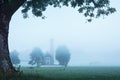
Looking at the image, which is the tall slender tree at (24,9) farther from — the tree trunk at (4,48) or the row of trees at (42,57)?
the row of trees at (42,57)

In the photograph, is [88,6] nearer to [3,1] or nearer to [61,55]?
[3,1]

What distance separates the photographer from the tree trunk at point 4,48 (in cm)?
2430

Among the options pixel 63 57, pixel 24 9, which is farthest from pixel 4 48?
pixel 63 57

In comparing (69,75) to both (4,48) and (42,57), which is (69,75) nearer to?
(4,48)

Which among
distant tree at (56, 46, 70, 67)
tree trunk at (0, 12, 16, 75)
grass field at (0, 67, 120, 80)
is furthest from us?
distant tree at (56, 46, 70, 67)

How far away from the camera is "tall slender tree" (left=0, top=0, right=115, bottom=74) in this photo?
24562mm

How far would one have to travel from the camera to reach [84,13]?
31.1 metres

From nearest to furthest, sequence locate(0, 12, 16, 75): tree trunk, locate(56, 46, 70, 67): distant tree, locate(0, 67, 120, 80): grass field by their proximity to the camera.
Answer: locate(0, 67, 120, 80): grass field < locate(0, 12, 16, 75): tree trunk < locate(56, 46, 70, 67): distant tree

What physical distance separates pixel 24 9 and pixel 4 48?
7.50 m

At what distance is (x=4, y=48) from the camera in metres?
24.8

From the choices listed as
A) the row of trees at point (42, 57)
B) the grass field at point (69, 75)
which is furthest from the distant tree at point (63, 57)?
Result: the grass field at point (69, 75)

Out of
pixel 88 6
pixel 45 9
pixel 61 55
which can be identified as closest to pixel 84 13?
pixel 88 6

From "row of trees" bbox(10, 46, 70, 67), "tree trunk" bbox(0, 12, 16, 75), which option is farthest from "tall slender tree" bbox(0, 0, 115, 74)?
"row of trees" bbox(10, 46, 70, 67)

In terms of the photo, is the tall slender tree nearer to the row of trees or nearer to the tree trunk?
the tree trunk
